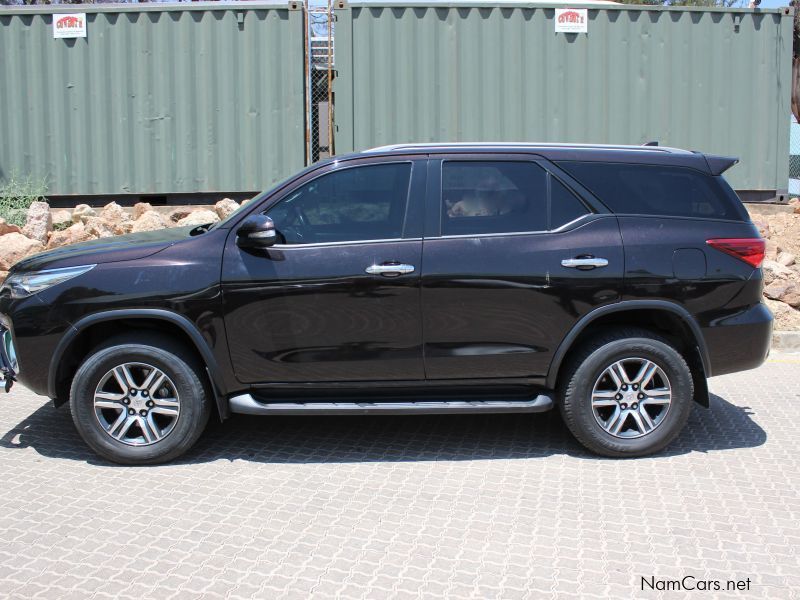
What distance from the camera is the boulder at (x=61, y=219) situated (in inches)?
431

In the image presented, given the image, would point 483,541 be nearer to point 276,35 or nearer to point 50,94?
point 276,35

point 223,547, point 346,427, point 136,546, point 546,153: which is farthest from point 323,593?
point 546,153

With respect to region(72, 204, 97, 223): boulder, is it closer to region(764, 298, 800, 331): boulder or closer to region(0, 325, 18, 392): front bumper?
region(0, 325, 18, 392): front bumper

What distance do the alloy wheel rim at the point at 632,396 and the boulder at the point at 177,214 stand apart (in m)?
7.27

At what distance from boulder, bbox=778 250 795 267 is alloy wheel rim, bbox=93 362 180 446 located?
7566mm

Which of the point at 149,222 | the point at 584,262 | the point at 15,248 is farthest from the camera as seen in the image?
the point at 149,222

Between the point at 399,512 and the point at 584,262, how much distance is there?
6.13 ft

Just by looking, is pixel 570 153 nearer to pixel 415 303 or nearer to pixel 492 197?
pixel 492 197

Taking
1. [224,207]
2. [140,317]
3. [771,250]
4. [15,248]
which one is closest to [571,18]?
[771,250]

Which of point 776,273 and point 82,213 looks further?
point 82,213

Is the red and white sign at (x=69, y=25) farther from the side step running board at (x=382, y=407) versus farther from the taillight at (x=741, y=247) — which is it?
the taillight at (x=741, y=247)

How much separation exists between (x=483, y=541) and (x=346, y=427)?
2001 millimetres

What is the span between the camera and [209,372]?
5199 millimetres

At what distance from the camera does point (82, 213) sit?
11102 mm
